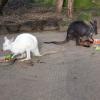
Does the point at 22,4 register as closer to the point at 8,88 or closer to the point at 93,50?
the point at 93,50

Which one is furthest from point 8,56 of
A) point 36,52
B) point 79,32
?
point 79,32

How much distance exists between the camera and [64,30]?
9992 millimetres

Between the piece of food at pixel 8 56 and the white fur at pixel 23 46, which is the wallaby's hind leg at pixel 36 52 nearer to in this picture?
the white fur at pixel 23 46

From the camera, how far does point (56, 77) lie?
5.70m

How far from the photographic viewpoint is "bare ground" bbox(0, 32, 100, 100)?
4.86 metres

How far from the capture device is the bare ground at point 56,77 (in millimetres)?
4859

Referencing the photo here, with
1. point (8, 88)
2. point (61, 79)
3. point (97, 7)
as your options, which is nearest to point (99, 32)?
point (97, 7)

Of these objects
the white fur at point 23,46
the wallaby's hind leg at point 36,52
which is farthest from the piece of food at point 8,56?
the wallaby's hind leg at point 36,52

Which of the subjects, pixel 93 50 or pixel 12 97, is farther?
pixel 93 50

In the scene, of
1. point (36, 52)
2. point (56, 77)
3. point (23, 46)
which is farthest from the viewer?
point (36, 52)

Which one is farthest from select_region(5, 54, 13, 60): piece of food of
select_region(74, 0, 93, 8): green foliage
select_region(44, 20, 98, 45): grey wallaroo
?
select_region(74, 0, 93, 8): green foliage

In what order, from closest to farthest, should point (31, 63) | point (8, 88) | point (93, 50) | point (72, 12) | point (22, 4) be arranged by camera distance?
point (8, 88) → point (31, 63) → point (93, 50) → point (72, 12) → point (22, 4)

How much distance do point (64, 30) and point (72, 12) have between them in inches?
49.2

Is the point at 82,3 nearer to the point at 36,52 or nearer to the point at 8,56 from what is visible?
the point at 36,52
